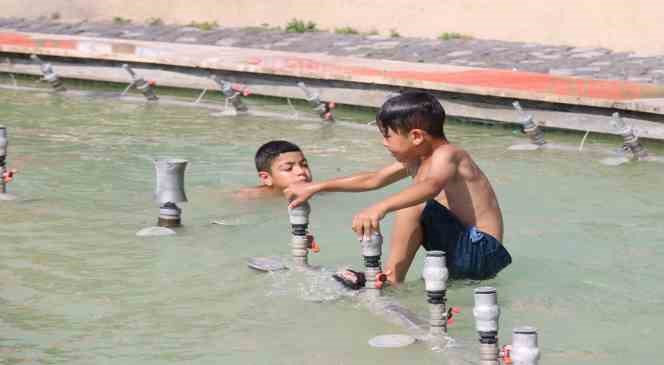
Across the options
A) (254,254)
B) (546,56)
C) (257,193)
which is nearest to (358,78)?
(546,56)

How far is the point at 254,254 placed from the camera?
8656 millimetres

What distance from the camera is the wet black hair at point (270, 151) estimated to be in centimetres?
989

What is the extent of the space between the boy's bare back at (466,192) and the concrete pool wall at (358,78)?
4.79 meters

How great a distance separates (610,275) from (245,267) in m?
2.01

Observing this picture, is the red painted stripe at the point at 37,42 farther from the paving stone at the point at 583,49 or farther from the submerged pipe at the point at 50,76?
the paving stone at the point at 583,49

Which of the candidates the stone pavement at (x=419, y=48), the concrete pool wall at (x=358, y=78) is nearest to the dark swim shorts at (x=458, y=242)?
the concrete pool wall at (x=358, y=78)

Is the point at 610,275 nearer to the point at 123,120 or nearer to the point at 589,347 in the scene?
the point at 589,347

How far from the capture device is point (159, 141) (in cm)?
1302

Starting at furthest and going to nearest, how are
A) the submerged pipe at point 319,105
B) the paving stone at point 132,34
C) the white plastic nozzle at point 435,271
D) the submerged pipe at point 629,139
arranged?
the paving stone at point 132,34, the submerged pipe at point 319,105, the submerged pipe at point 629,139, the white plastic nozzle at point 435,271

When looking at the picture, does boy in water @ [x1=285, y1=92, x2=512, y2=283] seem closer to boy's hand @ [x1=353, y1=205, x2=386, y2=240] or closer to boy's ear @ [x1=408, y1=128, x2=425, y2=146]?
boy's ear @ [x1=408, y1=128, x2=425, y2=146]

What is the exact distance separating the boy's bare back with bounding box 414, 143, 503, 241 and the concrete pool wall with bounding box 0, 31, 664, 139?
15.7 feet

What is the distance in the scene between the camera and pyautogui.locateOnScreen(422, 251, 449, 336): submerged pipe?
6199 mm

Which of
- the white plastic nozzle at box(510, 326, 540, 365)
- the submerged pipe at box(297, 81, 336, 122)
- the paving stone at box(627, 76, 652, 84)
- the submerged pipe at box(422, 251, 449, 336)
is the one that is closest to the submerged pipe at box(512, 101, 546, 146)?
the submerged pipe at box(297, 81, 336, 122)

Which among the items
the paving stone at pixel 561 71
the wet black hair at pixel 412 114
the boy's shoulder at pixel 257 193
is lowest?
the boy's shoulder at pixel 257 193
